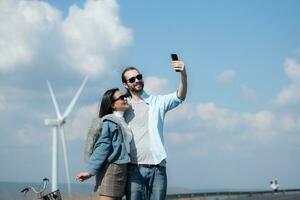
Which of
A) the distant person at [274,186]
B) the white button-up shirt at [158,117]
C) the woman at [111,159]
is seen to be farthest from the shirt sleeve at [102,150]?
the distant person at [274,186]

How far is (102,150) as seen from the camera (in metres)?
4.52

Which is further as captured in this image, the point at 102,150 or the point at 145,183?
the point at 145,183

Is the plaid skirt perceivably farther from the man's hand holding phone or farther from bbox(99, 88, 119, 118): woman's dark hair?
the man's hand holding phone

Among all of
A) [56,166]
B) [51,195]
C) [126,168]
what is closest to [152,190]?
[126,168]

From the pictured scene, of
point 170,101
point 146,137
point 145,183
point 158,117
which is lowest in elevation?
point 145,183

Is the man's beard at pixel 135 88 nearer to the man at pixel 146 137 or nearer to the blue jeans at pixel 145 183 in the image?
the man at pixel 146 137

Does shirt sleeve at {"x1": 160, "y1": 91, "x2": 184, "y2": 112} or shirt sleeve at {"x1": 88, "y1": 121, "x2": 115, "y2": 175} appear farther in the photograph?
shirt sleeve at {"x1": 160, "y1": 91, "x2": 184, "y2": 112}

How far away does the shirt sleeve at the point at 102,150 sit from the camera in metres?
4.52

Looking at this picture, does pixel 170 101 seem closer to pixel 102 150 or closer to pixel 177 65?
pixel 177 65

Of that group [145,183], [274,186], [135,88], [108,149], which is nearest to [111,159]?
[108,149]

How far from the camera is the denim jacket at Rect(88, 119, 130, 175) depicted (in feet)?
14.8

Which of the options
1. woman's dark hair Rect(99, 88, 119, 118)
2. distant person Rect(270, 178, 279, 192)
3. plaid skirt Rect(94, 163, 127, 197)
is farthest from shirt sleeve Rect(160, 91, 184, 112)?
distant person Rect(270, 178, 279, 192)

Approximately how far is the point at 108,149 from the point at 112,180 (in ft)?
0.73

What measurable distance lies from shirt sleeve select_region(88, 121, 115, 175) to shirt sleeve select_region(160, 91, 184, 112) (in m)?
0.55
